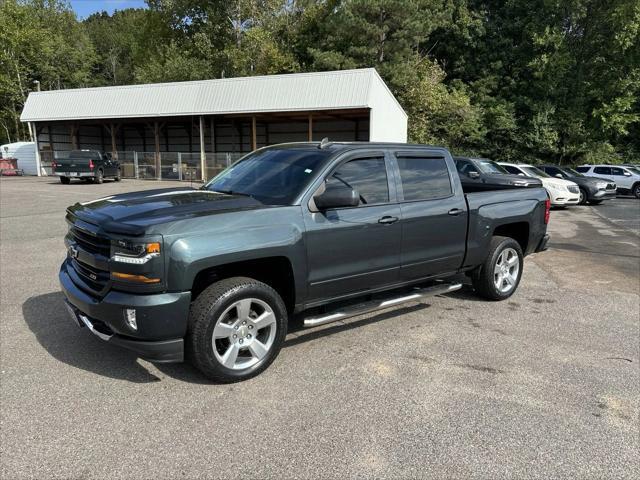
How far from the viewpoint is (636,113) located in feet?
115

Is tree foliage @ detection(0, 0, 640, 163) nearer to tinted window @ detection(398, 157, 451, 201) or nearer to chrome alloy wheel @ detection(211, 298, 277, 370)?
tinted window @ detection(398, 157, 451, 201)

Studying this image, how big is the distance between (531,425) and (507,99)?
1567 inches

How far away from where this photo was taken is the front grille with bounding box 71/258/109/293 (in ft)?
11.9

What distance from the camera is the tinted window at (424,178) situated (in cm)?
489

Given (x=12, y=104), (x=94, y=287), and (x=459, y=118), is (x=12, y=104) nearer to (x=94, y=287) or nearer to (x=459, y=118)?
(x=459, y=118)

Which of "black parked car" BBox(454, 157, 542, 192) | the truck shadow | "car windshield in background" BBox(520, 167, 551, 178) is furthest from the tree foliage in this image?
the truck shadow

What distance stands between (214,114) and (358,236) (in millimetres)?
24569

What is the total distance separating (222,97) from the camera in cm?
2672

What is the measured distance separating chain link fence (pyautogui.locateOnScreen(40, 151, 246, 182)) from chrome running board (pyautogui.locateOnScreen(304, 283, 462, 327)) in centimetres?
2260

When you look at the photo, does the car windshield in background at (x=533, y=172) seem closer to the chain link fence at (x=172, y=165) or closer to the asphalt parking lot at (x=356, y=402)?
the asphalt parking lot at (x=356, y=402)

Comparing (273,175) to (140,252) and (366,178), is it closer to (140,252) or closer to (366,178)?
(366,178)

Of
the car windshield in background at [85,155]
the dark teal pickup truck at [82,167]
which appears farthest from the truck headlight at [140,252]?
the car windshield in background at [85,155]

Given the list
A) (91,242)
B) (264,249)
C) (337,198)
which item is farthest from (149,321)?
(337,198)

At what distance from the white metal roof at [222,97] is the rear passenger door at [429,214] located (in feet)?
59.3
